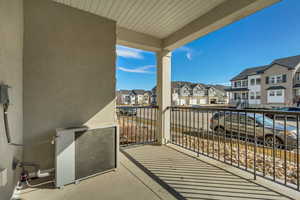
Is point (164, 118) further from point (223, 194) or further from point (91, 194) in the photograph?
point (91, 194)

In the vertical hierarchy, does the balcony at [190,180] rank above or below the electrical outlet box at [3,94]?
below

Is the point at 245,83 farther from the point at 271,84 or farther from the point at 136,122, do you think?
the point at 136,122

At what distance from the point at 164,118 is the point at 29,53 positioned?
2593 mm

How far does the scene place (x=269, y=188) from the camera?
4.90 ft

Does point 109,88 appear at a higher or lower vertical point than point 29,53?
lower

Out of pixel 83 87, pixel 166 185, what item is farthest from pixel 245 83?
pixel 83 87

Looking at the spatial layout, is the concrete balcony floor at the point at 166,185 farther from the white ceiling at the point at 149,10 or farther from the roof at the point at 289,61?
the roof at the point at 289,61

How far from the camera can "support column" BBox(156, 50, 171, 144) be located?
3.12 meters

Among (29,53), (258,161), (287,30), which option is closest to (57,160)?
(29,53)

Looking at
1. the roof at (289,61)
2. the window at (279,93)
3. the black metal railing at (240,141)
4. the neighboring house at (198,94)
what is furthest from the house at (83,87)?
the neighboring house at (198,94)

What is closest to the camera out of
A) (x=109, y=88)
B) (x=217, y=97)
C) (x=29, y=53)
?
(x=29, y=53)

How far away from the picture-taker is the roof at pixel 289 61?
13.6m

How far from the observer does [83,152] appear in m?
1.69

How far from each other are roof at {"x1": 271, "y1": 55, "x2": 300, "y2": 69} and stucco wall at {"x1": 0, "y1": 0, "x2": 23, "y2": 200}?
20105 mm
